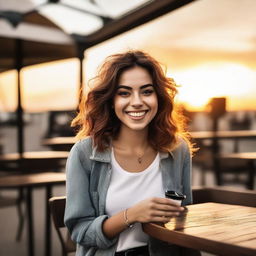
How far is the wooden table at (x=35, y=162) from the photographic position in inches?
169

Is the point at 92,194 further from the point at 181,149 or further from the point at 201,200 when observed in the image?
the point at 201,200

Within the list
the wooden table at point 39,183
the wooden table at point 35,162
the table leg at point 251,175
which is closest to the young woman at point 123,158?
the wooden table at point 39,183

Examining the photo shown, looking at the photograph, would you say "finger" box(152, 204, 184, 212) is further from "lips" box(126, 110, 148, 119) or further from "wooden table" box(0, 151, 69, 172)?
"wooden table" box(0, 151, 69, 172)

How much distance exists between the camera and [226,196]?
86.9 inches

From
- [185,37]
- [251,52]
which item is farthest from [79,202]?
[185,37]

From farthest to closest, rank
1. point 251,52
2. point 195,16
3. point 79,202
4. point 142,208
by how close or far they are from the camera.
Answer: point 195,16 → point 251,52 → point 79,202 → point 142,208

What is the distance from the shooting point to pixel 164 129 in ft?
6.13

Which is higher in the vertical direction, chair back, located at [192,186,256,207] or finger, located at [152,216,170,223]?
finger, located at [152,216,170,223]

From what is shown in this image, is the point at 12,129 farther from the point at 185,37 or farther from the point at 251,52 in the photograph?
the point at 251,52

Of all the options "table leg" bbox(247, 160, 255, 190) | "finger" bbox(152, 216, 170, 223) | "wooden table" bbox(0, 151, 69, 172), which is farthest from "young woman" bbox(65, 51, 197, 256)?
"wooden table" bbox(0, 151, 69, 172)

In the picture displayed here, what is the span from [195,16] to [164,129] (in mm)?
2201

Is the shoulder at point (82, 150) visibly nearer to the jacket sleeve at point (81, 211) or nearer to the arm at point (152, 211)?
the jacket sleeve at point (81, 211)

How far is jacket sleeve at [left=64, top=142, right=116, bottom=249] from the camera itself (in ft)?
5.31

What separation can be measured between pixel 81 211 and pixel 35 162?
9.49 feet
